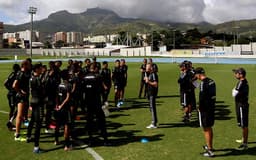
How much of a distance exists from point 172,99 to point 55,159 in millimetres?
10204

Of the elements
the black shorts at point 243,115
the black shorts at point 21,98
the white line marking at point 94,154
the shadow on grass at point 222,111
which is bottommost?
the white line marking at point 94,154

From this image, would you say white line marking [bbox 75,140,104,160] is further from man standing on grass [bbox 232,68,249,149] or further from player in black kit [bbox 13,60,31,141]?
man standing on grass [bbox 232,68,249,149]

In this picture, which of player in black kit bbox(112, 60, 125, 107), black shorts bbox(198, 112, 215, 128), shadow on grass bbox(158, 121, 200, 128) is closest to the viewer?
black shorts bbox(198, 112, 215, 128)

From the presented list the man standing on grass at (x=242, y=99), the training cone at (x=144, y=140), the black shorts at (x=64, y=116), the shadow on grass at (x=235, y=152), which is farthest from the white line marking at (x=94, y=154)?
the man standing on grass at (x=242, y=99)

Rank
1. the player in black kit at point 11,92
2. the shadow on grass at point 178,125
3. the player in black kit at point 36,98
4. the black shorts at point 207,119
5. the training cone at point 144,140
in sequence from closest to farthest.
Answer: the black shorts at point 207,119 → the player in black kit at point 36,98 → the training cone at point 144,140 → the player in black kit at point 11,92 → the shadow on grass at point 178,125

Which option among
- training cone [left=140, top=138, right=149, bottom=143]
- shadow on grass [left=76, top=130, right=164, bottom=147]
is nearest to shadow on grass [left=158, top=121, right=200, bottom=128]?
shadow on grass [left=76, top=130, right=164, bottom=147]

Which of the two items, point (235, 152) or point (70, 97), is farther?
point (70, 97)

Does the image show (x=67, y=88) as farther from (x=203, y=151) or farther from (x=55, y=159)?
(x=203, y=151)

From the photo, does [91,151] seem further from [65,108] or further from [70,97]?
[70,97]

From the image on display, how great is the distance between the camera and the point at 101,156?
806 centimetres

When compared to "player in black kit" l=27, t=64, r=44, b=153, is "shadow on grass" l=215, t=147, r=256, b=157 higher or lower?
lower

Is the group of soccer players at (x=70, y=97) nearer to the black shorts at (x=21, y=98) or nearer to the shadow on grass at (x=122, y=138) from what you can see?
the black shorts at (x=21, y=98)

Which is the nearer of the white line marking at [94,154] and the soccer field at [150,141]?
the white line marking at [94,154]

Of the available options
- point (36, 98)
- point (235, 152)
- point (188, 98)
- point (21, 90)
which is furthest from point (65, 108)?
point (188, 98)
